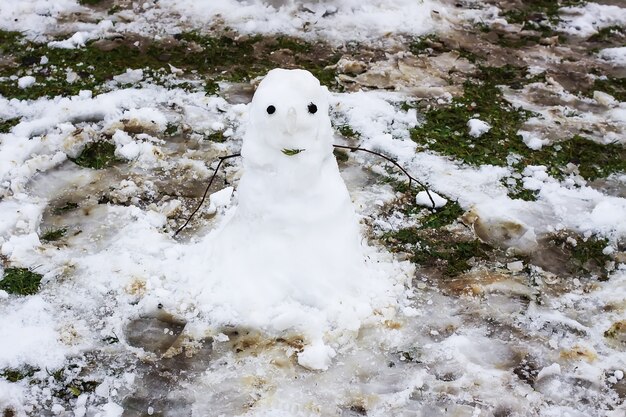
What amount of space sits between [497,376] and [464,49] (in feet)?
12.4

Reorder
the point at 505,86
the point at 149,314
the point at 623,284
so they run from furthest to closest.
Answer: the point at 505,86 < the point at 623,284 < the point at 149,314

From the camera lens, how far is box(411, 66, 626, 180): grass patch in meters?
4.32

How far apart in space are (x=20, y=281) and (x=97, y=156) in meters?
1.21

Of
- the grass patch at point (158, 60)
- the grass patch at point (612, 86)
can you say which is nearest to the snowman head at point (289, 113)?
the grass patch at point (158, 60)

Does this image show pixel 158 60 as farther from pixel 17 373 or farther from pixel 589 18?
pixel 589 18

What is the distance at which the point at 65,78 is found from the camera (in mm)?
5090

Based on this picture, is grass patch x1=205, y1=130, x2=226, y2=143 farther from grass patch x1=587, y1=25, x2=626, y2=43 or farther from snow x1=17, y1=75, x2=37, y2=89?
grass patch x1=587, y1=25, x2=626, y2=43

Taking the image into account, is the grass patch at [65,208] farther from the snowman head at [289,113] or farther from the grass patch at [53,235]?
the snowman head at [289,113]

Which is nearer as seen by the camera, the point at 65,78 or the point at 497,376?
the point at 497,376

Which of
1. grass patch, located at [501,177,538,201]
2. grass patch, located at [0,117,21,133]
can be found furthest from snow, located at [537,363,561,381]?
grass patch, located at [0,117,21,133]

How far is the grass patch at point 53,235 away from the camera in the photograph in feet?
11.5

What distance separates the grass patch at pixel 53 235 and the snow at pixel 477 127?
2.84 meters

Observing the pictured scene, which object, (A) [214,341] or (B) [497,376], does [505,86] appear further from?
(A) [214,341]

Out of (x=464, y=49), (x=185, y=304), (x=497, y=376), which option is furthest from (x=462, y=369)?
(x=464, y=49)
